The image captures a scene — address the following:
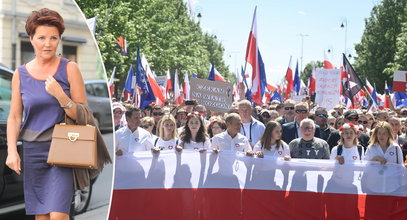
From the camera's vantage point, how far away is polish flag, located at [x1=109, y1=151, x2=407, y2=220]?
8000mm

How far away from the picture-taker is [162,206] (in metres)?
8.02

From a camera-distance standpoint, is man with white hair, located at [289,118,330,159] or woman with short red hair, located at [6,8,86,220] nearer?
woman with short red hair, located at [6,8,86,220]

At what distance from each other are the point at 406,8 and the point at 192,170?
52.7 metres

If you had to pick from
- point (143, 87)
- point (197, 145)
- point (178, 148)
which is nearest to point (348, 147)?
point (197, 145)

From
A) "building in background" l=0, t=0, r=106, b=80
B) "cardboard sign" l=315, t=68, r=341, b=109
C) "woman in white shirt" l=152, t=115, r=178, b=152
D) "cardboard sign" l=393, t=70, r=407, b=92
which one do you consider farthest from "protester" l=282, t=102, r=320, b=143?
"cardboard sign" l=393, t=70, r=407, b=92

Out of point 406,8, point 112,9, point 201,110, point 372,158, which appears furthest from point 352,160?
point 406,8

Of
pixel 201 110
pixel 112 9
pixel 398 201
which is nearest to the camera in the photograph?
pixel 398 201

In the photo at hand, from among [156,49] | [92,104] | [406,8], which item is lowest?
[92,104]

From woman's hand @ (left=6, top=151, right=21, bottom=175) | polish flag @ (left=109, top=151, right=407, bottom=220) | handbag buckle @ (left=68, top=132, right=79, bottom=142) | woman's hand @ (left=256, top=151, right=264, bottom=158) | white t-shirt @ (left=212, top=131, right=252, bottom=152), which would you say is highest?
handbag buckle @ (left=68, top=132, right=79, bottom=142)

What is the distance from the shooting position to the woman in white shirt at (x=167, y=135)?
855 centimetres

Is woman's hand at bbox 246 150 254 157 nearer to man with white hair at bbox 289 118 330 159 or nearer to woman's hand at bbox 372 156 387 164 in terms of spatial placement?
man with white hair at bbox 289 118 330 159

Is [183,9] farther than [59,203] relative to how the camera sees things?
Yes

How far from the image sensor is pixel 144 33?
38.7 meters

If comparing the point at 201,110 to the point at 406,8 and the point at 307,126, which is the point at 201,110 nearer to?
the point at 307,126
